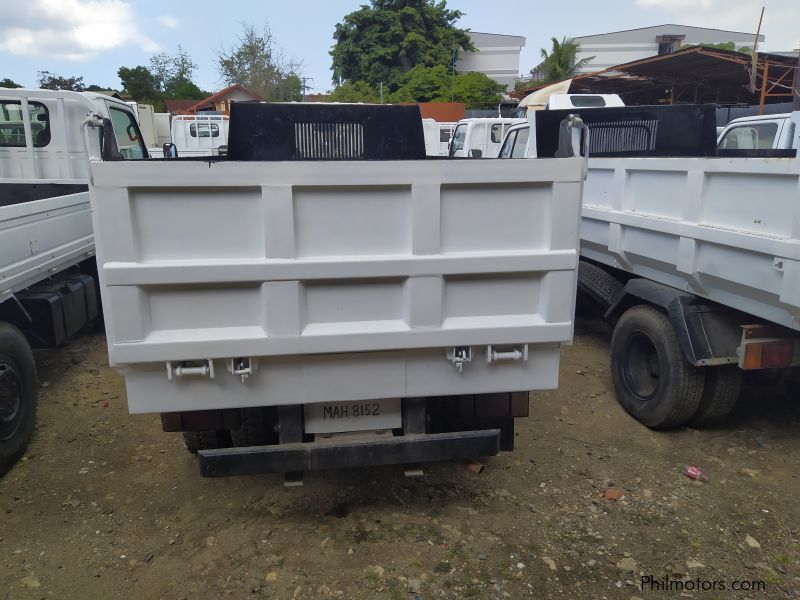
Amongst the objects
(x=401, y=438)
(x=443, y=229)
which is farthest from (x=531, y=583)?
(x=443, y=229)

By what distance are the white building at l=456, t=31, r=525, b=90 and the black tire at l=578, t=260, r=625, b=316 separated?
44.3 metres

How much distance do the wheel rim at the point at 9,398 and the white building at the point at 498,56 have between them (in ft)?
153

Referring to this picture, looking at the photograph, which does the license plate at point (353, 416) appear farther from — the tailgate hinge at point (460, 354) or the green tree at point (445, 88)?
the green tree at point (445, 88)

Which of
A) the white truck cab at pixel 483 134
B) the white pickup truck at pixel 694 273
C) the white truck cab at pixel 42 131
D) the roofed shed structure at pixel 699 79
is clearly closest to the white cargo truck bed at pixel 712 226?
the white pickup truck at pixel 694 273

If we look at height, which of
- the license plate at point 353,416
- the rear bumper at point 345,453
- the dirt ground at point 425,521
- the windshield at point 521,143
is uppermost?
the windshield at point 521,143

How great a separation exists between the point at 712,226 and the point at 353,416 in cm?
243

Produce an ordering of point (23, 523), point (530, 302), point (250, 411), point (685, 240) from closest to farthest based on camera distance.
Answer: point (530, 302) < point (250, 411) < point (23, 523) < point (685, 240)

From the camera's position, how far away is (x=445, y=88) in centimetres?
3394

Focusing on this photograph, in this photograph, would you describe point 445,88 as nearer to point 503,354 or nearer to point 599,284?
point 599,284

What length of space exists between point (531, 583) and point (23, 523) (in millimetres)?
2588

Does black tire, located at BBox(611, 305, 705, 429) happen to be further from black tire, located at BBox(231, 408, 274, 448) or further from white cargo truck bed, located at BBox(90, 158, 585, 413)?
black tire, located at BBox(231, 408, 274, 448)

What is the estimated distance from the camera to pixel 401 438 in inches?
110

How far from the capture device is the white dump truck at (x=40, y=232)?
3836 millimetres

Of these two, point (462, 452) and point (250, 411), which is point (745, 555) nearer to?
point (462, 452)
